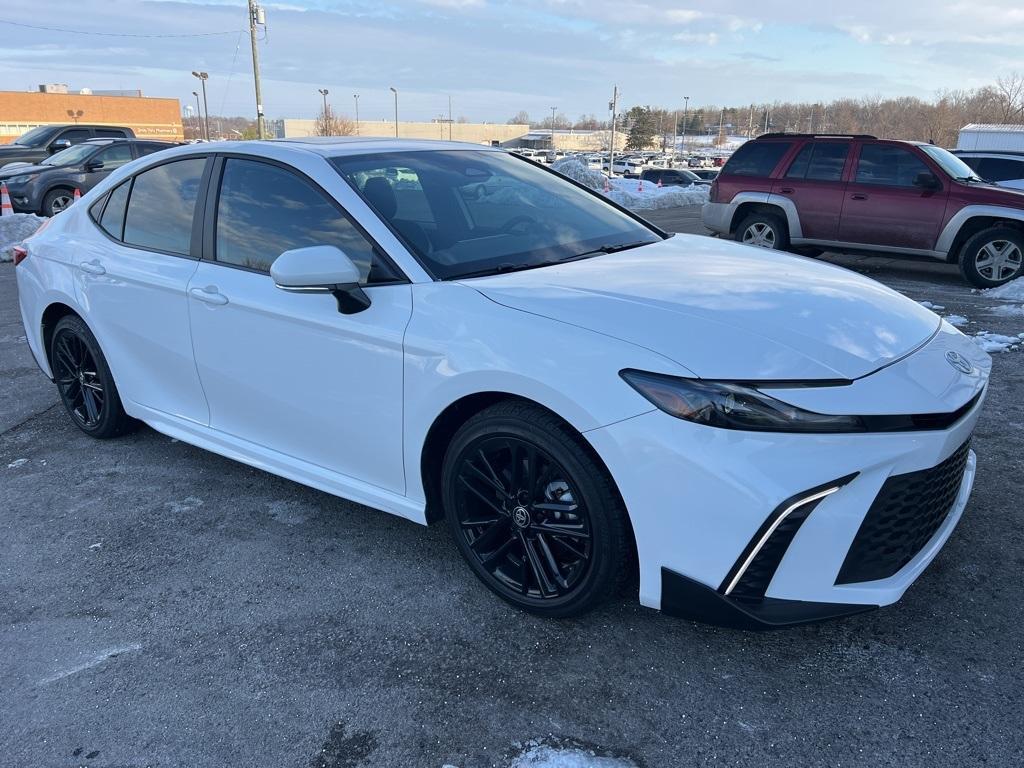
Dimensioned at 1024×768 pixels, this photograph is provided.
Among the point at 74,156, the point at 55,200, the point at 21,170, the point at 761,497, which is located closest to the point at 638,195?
the point at 74,156

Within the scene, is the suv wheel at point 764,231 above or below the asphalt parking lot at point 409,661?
above

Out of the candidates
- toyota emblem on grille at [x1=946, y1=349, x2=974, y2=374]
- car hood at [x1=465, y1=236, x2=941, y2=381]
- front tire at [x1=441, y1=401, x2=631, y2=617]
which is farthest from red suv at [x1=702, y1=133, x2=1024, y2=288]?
front tire at [x1=441, y1=401, x2=631, y2=617]

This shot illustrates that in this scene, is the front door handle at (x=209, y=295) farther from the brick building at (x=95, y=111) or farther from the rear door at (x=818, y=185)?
the brick building at (x=95, y=111)

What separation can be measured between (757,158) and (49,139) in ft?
53.9

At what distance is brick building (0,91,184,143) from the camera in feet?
211

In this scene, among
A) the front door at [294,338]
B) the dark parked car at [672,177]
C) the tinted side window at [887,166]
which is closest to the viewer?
the front door at [294,338]

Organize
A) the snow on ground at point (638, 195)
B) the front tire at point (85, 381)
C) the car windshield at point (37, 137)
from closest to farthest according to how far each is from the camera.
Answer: the front tire at point (85, 381)
the car windshield at point (37, 137)
the snow on ground at point (638, 195)

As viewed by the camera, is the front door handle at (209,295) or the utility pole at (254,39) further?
the utility pole at (254,39)

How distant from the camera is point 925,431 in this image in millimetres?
2211

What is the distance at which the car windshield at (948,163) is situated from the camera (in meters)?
9.13

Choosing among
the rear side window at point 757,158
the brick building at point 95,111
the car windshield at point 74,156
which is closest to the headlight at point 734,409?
the rear side window at point 757,158

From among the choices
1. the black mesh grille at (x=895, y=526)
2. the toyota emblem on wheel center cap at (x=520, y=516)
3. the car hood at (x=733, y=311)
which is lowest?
the toyota emblem on wheel center cap at (x=520, y=516)

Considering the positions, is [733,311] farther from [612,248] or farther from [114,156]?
[114,156]

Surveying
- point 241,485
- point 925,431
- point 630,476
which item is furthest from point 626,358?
point 241,485
